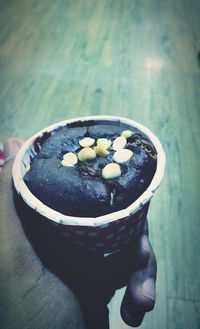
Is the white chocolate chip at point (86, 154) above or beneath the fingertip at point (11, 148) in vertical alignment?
above

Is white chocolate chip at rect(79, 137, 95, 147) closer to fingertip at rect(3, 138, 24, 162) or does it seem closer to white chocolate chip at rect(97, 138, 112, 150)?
white chocolate chip at rect(97, 138, 112, 150)

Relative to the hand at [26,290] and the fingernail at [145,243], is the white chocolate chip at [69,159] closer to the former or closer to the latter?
the hand at [26,290]

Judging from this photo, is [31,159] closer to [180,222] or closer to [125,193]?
[125,193]

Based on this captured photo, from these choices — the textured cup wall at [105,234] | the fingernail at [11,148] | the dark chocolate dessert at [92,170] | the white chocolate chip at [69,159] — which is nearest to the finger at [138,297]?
the textured cup wall at [105,234]

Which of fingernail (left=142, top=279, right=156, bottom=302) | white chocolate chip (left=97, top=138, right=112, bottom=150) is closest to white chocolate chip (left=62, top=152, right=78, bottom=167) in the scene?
white chocolate chip (left=97, top=138, right=112, bottom=150)

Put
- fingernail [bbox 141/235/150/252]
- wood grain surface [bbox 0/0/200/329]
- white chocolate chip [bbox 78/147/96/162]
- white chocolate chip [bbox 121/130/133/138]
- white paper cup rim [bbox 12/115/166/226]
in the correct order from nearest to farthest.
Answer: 1. white paper cup rim [bbox 12/115/166/226]
2. white chocolate chip [bbox 78/147/96/162]
3. white chocolate chip [bbox 121/130/133/138]
4. fingernail [bbox 141/235/150/252]
5. wood grain surface [bbox 0/0/200/329]

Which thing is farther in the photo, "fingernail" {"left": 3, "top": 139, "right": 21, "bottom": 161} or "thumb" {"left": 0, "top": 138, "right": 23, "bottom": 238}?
"fingernail" {"left": 3, "top": 139, "right": 21, "bottom": 161}
